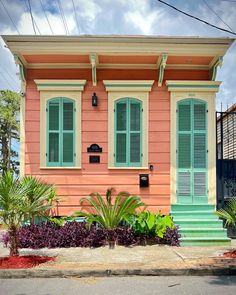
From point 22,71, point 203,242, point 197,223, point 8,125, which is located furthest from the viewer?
point 8,125

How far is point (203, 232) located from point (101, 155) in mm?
3047

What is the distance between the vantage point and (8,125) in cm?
3006

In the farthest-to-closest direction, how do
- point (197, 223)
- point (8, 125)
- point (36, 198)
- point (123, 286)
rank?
point (8, 125)
point (197, 223)
point (36, 198)
point (123, 286)

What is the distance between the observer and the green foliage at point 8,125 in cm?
2906

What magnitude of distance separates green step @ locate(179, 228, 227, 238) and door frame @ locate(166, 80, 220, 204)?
740mm

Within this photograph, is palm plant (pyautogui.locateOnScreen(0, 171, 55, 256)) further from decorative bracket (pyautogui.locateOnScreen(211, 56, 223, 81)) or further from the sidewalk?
decorative bracket (pyautogui.locateOnScreen(211, 56, 223, 81))

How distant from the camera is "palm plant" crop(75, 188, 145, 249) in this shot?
8.21 metres

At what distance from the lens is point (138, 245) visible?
27.6ft

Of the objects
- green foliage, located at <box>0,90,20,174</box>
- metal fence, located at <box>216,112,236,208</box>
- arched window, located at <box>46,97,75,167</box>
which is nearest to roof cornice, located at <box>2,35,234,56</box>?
arched window, located at <box>46,97,75,167</box>

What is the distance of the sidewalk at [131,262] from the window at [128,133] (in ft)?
7.23

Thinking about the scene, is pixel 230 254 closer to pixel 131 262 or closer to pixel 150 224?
pixel 150 224

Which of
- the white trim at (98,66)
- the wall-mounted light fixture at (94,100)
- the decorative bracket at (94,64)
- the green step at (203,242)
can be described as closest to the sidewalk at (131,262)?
the green step at (203,242)

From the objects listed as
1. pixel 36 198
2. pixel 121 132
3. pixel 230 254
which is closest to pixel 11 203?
pixel 36 198

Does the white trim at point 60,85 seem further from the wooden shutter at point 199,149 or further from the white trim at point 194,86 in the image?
the wooden shutter at point 199,149
